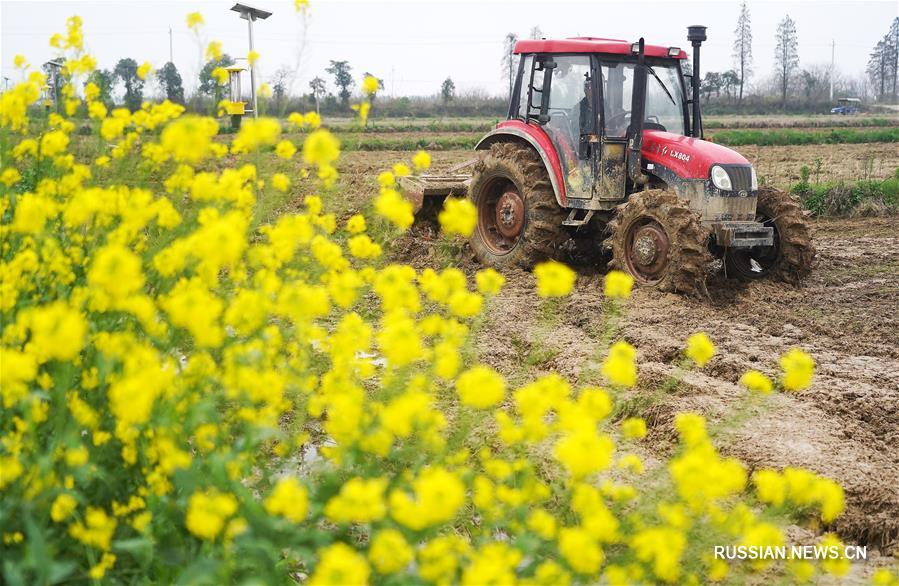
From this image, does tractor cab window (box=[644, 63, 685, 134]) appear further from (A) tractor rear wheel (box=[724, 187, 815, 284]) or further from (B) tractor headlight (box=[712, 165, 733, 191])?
(A) tractor rear wheel (box=[724, 187, 815, 284])

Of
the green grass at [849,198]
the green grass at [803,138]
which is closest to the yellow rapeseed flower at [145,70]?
the green grass at [849,198]

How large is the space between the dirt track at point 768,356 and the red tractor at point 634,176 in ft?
1.11

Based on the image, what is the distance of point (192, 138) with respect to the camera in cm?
250

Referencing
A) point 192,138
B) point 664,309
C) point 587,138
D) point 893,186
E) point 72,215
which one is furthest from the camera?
point 893,186

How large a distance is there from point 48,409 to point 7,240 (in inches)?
36.2

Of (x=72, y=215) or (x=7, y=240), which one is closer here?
(x=72, y=215)

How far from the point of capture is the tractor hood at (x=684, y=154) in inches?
306

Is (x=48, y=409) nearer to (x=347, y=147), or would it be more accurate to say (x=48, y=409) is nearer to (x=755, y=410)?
(x=347, y=147)

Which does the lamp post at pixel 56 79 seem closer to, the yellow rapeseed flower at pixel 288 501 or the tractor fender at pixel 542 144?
the yellow rapeseed flower at pixel 288 501

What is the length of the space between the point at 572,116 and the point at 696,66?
121 centimetres

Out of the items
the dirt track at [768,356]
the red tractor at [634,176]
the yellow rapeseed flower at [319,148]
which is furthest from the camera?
the red tractor at [634,176]

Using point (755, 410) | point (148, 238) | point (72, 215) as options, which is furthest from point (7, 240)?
point (755, 410)

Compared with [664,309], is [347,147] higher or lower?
higher

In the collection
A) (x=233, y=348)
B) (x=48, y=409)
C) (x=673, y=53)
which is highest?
(x=673, y=53)
